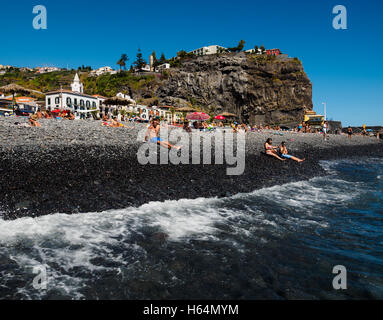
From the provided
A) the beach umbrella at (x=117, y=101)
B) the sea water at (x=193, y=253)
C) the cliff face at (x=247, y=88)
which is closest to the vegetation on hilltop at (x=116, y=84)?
the cliff face at (x=247, y=88)

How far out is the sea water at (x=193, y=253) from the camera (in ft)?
12.0

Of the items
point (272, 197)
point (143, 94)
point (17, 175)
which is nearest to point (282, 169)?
point (272, 197)

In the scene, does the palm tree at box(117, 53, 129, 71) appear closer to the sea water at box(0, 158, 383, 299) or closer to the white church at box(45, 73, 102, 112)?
the white church at box(45, 73, 102, 112)

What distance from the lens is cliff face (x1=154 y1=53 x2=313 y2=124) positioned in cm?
7594

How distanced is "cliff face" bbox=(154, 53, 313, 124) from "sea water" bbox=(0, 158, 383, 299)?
242 feet

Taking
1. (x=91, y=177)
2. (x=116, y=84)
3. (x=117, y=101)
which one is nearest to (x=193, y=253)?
(x=91, y=177)

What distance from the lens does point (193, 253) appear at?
4.68 meters

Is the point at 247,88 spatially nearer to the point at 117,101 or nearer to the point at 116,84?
the point at 116,84

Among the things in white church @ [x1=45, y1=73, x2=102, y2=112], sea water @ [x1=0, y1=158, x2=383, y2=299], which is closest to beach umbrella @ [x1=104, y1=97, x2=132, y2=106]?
sea water @ [x1=0, y1=158, x2=383, y2=299]

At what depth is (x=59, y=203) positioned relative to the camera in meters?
6.20

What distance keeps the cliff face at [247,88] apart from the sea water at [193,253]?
73824 mm

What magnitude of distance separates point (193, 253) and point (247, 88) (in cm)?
8045
